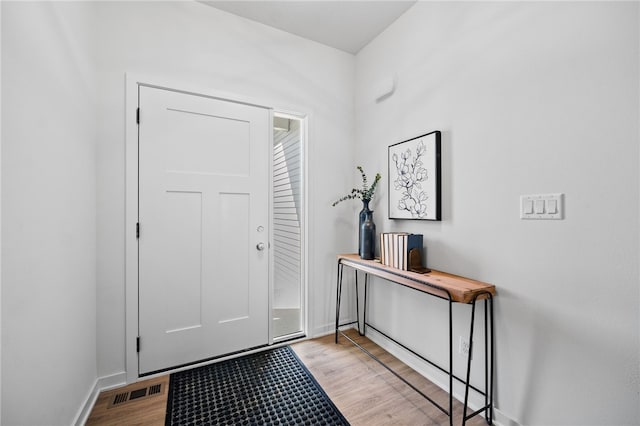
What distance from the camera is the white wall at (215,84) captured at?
1.81 meters

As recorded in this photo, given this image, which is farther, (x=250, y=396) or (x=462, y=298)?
(x=250, y=396)

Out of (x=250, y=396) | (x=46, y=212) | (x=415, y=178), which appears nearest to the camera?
(x=46, y=212)

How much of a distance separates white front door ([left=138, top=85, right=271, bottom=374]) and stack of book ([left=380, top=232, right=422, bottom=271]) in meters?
0.98

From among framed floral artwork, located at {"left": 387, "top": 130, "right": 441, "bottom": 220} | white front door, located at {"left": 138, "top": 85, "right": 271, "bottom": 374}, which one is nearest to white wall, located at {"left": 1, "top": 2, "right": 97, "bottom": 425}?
white front door, located at {"left": 138, "top": 85, "right": 271, "bottom": 374}

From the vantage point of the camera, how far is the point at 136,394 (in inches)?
69.2

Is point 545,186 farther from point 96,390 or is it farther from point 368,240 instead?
point 96,390

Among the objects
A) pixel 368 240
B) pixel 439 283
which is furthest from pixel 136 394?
pixel 439 283

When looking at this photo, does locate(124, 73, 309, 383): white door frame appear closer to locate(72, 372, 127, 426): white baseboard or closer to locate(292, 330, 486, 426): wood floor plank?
locate(72, 372, 127, 426): white baseboard

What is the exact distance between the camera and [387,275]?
6.18 ft

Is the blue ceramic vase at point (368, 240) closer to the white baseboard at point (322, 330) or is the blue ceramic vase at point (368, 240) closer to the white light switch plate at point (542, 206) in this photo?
the white baseboard at point (322, 330)

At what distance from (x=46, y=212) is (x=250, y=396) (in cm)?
145

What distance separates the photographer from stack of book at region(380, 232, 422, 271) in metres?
1.84

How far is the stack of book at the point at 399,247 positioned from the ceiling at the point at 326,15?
175 centimetres

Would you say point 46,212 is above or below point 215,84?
below
